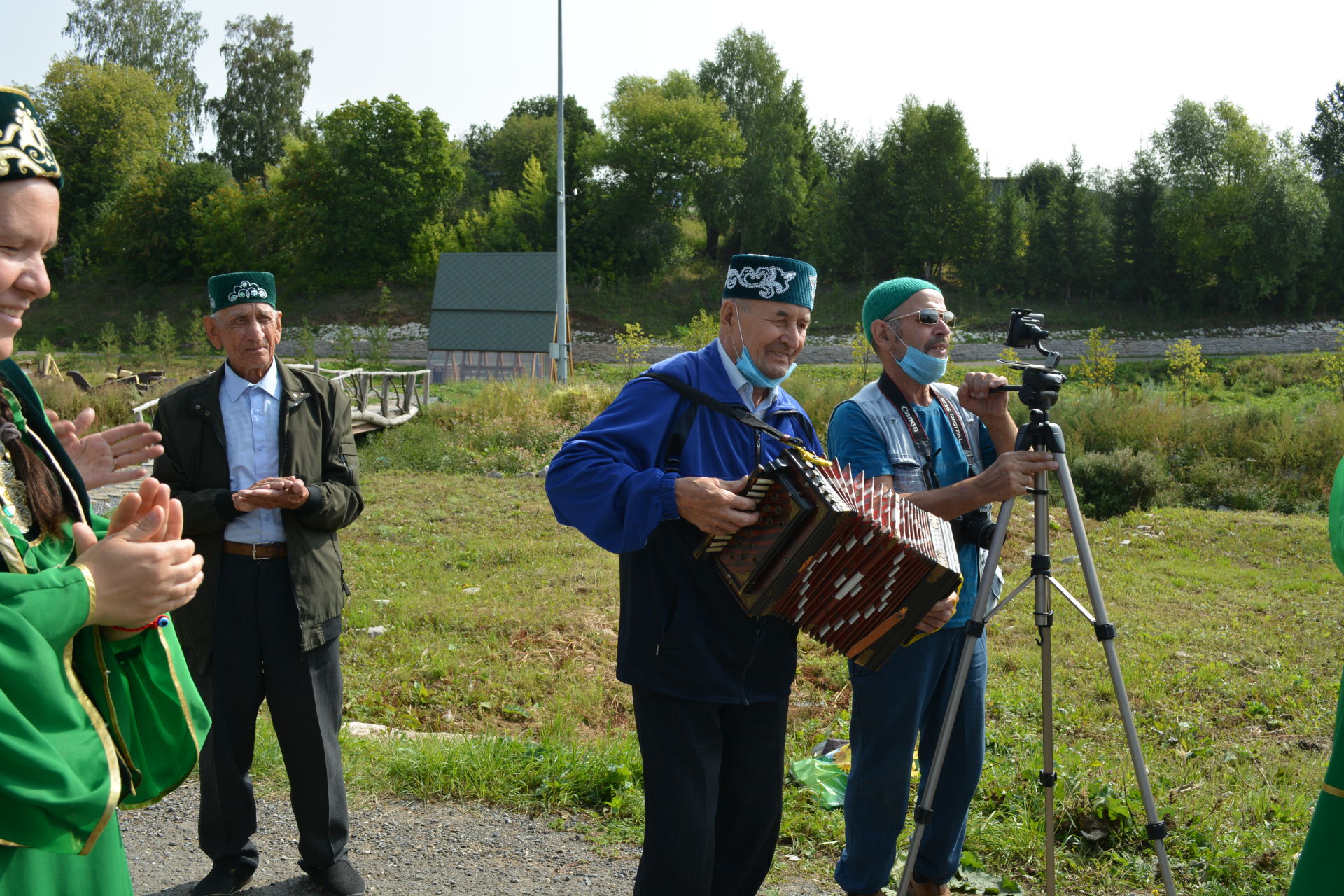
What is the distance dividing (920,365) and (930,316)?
0.66 feet

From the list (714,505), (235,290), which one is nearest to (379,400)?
(235,290)

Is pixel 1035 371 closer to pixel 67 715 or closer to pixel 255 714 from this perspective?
pixel 67 715

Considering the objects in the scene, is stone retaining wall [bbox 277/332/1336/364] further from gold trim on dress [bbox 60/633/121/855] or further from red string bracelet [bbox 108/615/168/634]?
gold trim on dress [bbox 60/633/121/855]

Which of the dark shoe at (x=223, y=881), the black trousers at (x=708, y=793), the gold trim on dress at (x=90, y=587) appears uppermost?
the gold trim on dress at (x=90, y=587)

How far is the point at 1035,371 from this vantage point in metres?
3.46

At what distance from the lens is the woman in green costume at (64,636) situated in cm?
163

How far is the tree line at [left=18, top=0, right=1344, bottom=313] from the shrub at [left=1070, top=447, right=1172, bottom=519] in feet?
143

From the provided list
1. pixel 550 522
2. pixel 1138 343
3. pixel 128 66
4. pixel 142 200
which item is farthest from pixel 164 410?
pixel 128 66

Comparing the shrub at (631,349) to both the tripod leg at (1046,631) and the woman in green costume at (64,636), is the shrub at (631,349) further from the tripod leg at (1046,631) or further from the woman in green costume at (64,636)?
the woman in green costume at (64,636)

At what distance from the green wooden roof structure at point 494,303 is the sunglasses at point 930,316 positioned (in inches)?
1134

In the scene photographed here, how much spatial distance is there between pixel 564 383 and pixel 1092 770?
61.6 ft

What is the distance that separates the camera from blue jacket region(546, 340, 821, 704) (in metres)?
2.90

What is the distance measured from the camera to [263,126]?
64.4 metres

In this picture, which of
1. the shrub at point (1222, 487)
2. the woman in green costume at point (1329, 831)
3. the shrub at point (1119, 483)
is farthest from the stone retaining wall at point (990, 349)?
the woman in green costume at point (1329, 831)
